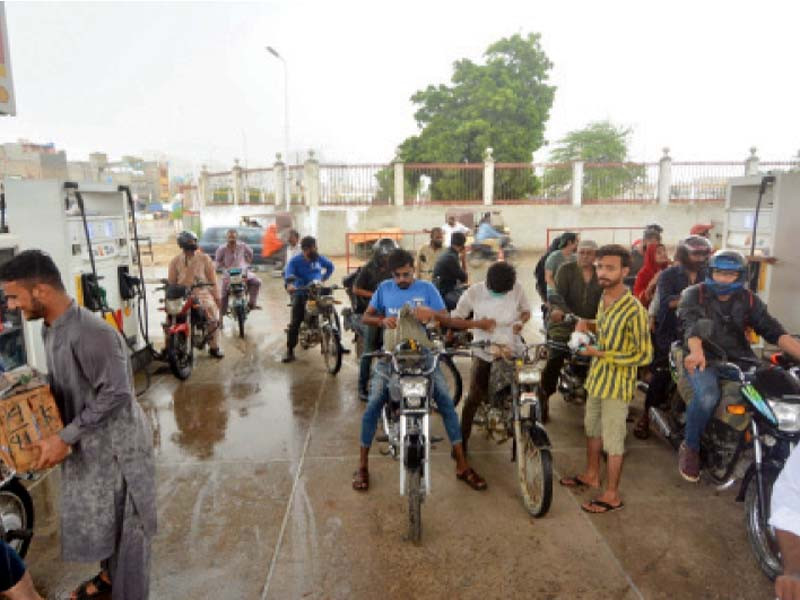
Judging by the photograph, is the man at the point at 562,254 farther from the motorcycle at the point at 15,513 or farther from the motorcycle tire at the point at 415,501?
the motorcycle at the point at 15,513

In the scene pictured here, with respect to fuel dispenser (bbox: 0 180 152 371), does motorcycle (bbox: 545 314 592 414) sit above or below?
below

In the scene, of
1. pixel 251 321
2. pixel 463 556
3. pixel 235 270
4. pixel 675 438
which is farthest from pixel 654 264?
pixel 251 321

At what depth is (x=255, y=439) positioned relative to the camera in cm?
495

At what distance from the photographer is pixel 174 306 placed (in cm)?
663

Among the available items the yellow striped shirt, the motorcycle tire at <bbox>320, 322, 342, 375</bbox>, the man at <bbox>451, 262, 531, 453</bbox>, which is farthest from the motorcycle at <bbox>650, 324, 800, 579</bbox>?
the motorcycle tire at <bbox>320, 322, 342, 375</bbox>

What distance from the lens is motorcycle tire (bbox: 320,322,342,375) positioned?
6.73m

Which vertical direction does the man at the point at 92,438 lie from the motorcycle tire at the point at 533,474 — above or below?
above

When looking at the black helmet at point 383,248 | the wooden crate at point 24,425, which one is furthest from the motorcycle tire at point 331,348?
the wooden crate at point 24,425

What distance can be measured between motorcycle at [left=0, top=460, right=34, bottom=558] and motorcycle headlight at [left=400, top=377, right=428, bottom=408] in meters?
2.17

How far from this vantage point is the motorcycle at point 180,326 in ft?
21.1

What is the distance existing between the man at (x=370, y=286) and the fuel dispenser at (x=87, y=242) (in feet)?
8.87

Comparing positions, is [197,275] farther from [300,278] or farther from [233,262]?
[233,262]

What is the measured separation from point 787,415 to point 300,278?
5591 millimetres

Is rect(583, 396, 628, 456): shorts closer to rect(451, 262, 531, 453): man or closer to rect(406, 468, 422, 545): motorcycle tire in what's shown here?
rect(451, 262, 531, 453): man
